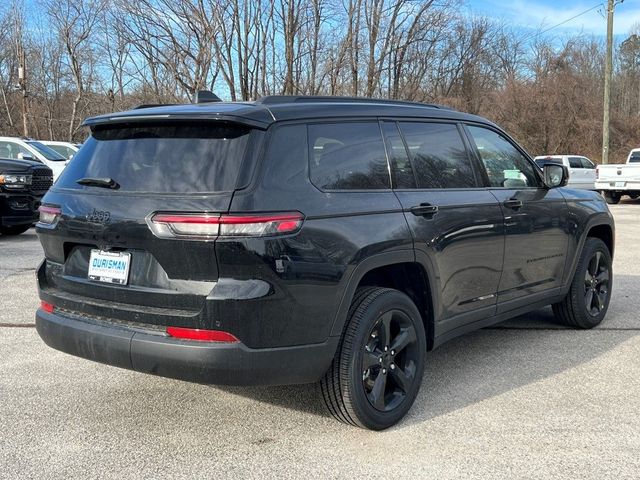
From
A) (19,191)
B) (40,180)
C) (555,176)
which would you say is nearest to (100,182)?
(555,176)

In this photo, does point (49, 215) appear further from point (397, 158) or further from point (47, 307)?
point (397, 158)

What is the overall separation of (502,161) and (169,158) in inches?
105

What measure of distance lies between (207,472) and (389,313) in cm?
127

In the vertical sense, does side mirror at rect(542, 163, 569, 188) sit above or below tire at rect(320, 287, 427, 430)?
above

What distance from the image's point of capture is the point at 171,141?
3.29 m

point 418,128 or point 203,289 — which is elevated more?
point 418,128

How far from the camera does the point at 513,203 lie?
4574 millimetres

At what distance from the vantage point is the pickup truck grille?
1116 cm

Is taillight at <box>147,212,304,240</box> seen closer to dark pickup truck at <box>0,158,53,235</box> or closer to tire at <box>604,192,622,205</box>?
dark pickup truck at <box>0,158,53,235</box>

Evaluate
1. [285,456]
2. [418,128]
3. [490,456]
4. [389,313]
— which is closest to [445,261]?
[389,313]

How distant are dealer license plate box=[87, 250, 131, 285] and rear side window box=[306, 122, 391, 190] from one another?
1047 millimetres

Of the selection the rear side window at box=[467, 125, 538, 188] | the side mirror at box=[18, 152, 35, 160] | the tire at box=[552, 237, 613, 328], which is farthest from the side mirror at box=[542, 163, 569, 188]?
the side mirror at box=[18, 152, 35, 160]

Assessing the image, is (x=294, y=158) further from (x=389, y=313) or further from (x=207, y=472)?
(x=207, y=472)

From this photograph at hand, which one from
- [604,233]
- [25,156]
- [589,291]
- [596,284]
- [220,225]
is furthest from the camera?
[25,156]
